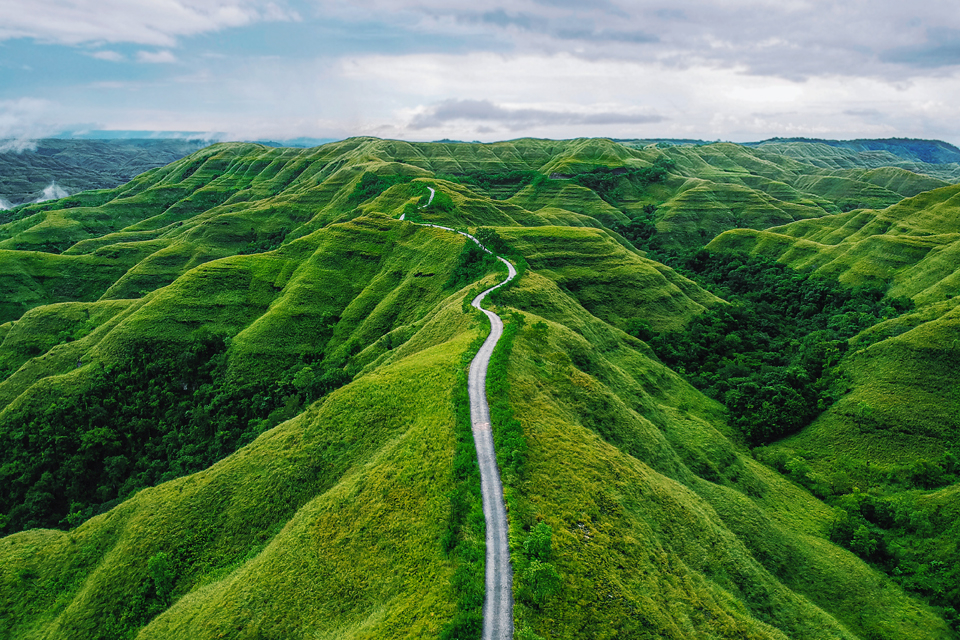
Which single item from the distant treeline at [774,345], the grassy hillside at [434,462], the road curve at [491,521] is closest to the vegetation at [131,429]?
the grassy hillside at [434,462]

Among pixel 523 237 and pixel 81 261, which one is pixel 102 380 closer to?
pixel 523 237


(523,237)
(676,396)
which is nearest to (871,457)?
(676,396)

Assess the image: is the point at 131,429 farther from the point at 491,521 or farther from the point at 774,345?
the point at 774,345

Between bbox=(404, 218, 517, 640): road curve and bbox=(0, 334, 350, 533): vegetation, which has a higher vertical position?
bbox=(404, 218, 517, 640): road curve

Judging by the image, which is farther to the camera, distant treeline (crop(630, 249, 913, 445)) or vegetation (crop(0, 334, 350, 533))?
distant treeline (crop(630, 249, 913, 445))

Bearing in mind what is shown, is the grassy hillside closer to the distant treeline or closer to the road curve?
the road curve

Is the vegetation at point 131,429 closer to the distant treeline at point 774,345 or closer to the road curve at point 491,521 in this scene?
the road curve at point 491,521

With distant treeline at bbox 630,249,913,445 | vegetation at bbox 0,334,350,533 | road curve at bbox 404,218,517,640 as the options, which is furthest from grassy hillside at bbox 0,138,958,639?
distant treeline at bbox 630,249,913,445
